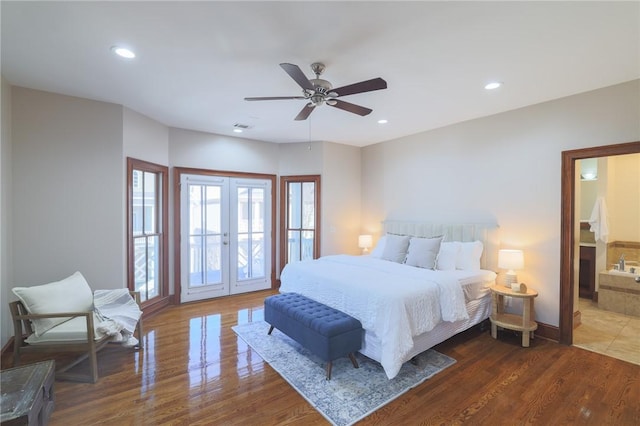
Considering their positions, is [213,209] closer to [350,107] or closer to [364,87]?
[350,107]

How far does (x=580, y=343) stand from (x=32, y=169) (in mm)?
6573

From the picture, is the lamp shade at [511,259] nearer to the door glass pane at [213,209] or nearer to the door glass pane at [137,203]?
the door glass pane at [213,209]

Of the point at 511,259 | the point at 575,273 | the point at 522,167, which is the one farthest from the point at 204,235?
the point at 575,273

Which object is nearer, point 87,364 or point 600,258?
point 87,364

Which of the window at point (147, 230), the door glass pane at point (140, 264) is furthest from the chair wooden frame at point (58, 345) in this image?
the door glass pane at point (140, 264)

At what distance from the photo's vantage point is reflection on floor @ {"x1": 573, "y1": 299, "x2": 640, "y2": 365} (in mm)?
3240

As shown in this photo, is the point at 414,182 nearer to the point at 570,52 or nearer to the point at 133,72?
the point at 570,52

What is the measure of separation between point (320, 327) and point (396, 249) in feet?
6.87

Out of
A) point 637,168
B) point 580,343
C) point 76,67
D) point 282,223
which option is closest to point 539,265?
point 580,343

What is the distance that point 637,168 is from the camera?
15.9 ft

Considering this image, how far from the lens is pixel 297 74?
218 centimetres

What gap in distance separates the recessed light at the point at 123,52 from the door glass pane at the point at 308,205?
361cm

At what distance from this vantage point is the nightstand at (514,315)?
11.1ft

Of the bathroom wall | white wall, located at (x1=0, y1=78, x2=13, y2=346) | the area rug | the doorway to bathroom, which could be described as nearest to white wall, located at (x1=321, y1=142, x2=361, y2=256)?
the area rug
